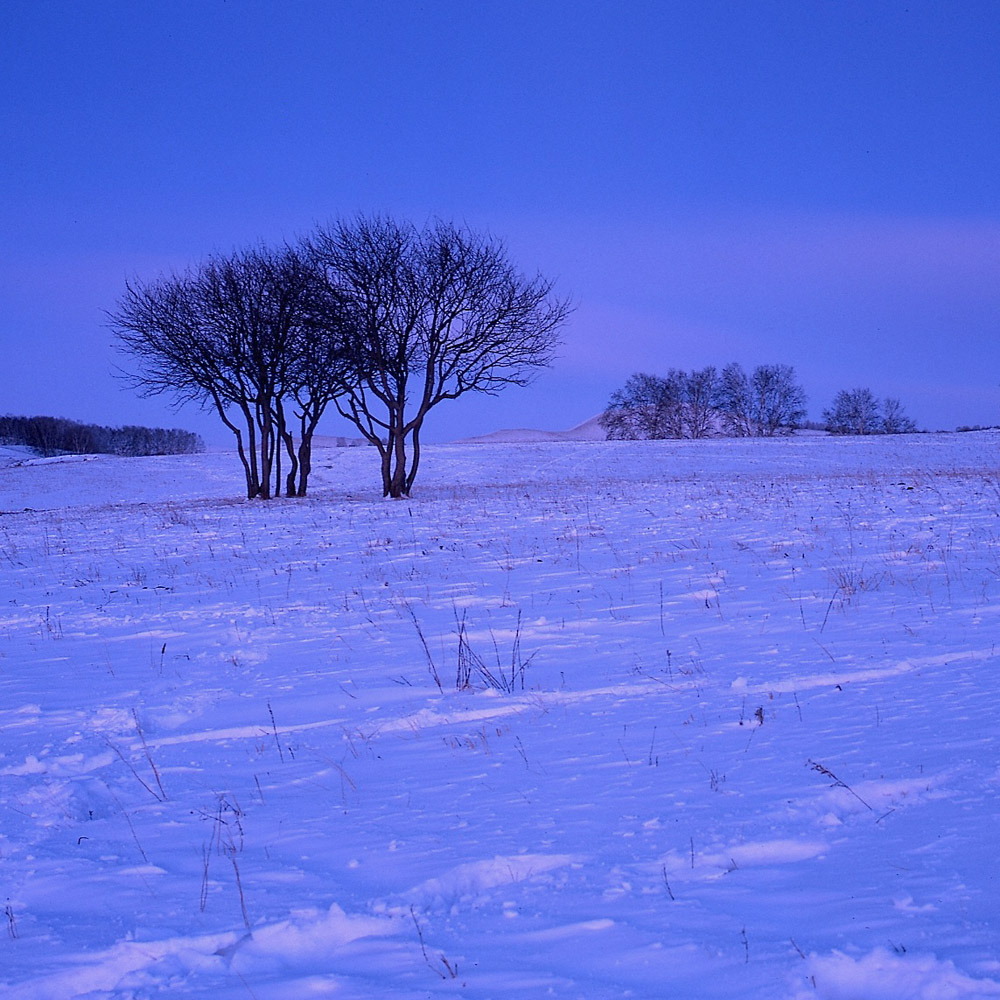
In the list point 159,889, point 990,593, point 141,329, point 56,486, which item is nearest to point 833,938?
point 159,889

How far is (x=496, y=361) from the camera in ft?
84.2

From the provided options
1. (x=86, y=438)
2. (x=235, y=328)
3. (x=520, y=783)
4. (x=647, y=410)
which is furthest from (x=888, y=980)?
(x=86, y=438)

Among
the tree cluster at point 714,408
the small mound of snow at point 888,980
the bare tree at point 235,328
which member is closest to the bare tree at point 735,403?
the tree cluster at point 714,408

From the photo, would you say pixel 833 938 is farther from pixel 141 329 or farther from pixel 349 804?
pixel 141 329

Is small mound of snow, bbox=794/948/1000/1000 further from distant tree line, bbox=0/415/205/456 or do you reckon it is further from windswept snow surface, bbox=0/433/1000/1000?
distant tree line, bbox=0/415/205/456

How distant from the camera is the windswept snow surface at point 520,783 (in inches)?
88.7

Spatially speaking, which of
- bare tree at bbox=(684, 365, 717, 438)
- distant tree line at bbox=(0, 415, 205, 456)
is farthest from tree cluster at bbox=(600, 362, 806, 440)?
distant tree line at bbox=(0, 415, 205, 456)

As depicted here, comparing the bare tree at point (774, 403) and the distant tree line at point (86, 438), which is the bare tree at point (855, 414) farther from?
the distant tree line at point (86, 438)

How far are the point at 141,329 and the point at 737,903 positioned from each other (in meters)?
28.7

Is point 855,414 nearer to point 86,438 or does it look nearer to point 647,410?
point 647,410

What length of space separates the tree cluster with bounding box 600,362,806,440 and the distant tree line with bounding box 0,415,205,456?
60037 mm

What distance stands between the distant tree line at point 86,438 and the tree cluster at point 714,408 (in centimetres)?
6004

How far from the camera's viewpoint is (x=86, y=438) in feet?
375

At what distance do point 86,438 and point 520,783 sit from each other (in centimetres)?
12659
